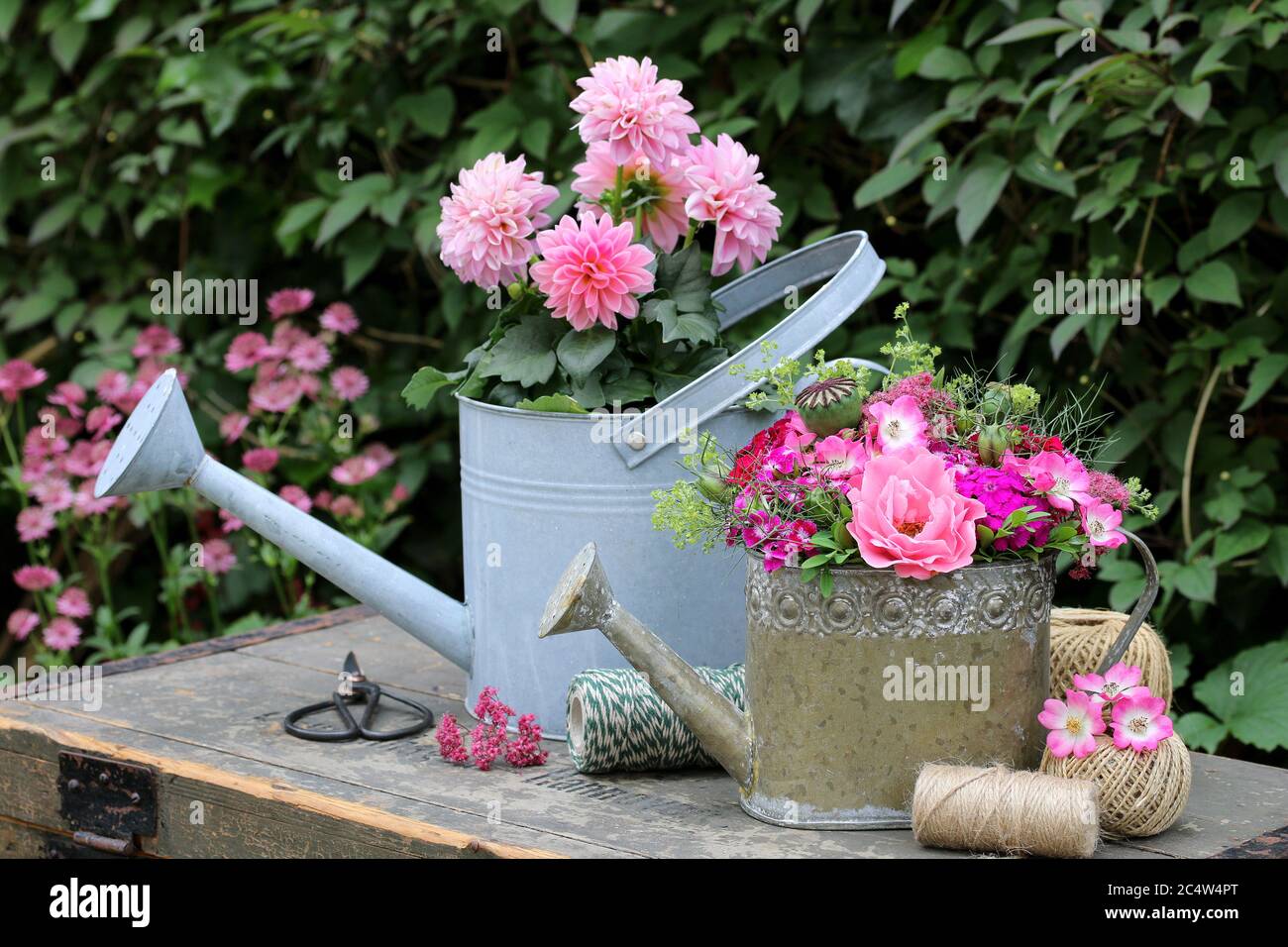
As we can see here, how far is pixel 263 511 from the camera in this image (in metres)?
1.54

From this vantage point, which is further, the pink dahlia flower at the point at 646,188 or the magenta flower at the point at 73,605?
the magenta flower at the point at 73,605

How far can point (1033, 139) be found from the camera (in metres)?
2.07

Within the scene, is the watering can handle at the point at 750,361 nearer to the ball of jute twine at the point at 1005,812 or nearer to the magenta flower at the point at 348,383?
the ball of jute twine at the point at 1005,812

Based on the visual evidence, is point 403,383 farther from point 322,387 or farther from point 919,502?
point 919,502

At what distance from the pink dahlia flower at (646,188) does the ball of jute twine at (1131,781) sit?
25.3 inches

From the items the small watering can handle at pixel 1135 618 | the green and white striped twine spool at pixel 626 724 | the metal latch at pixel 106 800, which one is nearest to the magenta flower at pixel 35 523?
the metal latch at pixel 106 800

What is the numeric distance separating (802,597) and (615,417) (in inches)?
11.3

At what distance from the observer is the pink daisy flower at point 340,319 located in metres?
2.63

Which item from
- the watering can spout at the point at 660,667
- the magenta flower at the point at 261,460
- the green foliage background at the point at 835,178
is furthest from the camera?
the magenta flower at the point at 261,460

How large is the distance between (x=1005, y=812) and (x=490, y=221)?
72 centimetres

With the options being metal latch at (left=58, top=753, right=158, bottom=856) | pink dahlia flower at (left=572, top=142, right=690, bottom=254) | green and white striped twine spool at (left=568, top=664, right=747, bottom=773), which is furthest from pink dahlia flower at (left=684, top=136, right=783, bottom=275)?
metal latch at (left=58, top=753, right=158, bottom=856)

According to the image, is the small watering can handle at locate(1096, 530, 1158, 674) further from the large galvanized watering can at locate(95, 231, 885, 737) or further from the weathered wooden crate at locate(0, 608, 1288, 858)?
the large galvanized watering can at locate(95, 231, 885, 737)

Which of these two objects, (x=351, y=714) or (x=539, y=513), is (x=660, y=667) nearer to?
(x=539, y=513)

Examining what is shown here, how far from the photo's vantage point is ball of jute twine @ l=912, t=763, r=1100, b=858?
1.19m
